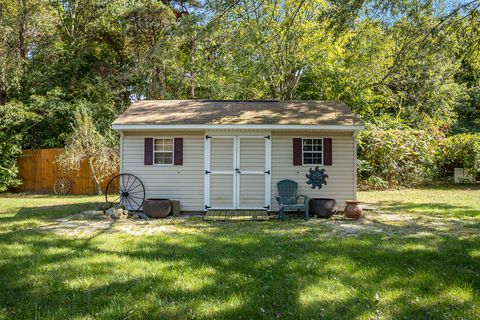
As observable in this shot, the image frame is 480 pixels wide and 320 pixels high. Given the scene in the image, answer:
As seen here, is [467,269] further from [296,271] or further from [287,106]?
[287,106]

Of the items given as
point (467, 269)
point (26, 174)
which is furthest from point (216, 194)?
point (26, 174)

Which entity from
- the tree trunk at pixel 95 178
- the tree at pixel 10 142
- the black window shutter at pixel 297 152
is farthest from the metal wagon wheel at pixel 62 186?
the black window shutter at pixel 297 152

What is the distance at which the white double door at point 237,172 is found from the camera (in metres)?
9.27

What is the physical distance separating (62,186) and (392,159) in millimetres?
13415

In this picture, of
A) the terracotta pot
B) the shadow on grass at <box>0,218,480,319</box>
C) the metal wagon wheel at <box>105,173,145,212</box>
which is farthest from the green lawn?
the metal wagon wheel at <box>105,173,145,212</box>

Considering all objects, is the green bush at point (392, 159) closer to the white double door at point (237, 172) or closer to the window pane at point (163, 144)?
the white double door at point (237, 172)

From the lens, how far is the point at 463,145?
52.7ft

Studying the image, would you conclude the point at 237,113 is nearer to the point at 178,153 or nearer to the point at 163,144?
the point at 178,153

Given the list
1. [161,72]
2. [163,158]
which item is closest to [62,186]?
[161,72]

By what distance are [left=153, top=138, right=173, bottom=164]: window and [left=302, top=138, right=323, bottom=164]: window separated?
131 inches

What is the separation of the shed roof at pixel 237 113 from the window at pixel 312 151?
54 cm

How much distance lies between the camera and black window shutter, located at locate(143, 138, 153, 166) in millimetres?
9328

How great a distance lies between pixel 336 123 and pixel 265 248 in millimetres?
4525

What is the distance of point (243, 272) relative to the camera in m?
4.29
